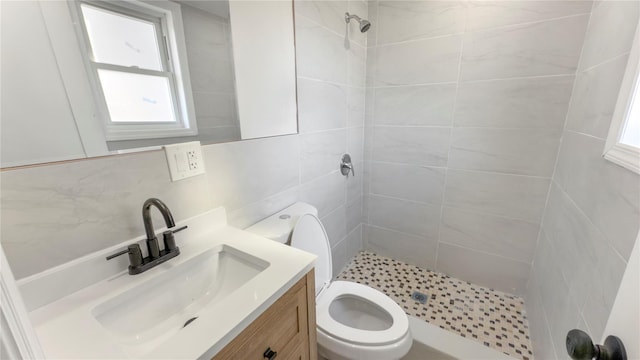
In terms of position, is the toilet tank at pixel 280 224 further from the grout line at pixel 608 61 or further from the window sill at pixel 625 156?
the grout line at pixel 608 61

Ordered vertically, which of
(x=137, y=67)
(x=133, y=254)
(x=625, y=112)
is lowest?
(x=133, y=254)

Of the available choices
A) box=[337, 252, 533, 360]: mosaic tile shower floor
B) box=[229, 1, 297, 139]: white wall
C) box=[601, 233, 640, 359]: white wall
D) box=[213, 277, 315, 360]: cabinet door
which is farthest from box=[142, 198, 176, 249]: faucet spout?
box=[337, 252, 533, 360]: mosaic tile shower floor

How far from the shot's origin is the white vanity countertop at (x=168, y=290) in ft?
1.78

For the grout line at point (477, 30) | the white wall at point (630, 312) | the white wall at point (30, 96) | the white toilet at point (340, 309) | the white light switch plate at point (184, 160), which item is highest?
the grout line at point (477, 30)

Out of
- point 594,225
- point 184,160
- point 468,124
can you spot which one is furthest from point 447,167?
point 184,160

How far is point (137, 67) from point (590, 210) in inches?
63.9

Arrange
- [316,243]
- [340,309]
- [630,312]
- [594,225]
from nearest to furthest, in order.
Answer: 1. [630,312]
2. [594,225]
3. [316,243]
4. [340,309]

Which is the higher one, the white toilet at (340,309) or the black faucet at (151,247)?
A: the black faucet at (151,247)

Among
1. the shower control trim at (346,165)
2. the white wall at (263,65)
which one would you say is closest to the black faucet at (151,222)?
the white wall at (263,65)

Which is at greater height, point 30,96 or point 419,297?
point 30,96

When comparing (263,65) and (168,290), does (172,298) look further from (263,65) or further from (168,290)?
(263,65)

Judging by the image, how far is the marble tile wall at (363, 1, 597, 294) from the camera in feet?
4.74

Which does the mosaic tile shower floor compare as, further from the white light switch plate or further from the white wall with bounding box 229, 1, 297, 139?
the white light switch plate

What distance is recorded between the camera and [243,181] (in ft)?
3.74
